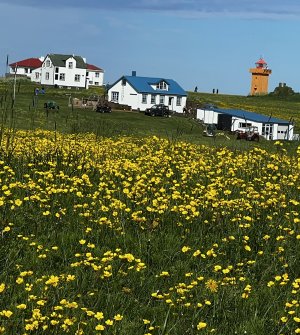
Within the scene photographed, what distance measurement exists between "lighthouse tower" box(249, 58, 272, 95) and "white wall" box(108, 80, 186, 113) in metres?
73.2

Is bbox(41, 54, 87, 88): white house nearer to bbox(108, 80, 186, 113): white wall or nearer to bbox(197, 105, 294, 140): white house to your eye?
bbox(108, 80, 186, 113): white wall

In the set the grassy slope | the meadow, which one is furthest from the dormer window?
the meadow

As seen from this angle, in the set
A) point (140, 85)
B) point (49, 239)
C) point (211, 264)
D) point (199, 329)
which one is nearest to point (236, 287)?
point (211, 264)

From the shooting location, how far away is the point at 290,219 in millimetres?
8758

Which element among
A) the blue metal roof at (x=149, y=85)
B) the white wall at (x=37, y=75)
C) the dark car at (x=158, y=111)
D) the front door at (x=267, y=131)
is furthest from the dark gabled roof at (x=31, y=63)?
the front door at (x=267, y=131)

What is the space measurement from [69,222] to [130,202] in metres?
1.46

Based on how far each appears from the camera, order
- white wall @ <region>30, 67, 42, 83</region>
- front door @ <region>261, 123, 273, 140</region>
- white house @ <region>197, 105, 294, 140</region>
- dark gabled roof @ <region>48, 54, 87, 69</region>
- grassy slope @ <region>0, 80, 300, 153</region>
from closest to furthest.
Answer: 1. grassy slope @ <region>0, 80, 300, 153</region>
2. white house @ <region>197, 105, 294, 140</region>
3. front door @ <region>261, 123, 273, 140</region>
4. dark gabled roof @ <region>48, 54, 87, 69</region>
5. white wall @ <region>30, 67, 42, 83</region>

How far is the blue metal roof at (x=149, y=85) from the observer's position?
76.9 meters

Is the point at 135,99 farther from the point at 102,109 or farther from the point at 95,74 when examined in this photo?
the point at 95,74

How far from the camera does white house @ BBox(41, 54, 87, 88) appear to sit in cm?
11319

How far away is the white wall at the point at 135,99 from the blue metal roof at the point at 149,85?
1.98 feet

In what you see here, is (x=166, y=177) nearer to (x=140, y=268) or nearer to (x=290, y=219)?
(x=290, y=219)

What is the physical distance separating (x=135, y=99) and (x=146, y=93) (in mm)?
1844

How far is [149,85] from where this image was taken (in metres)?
79.1
